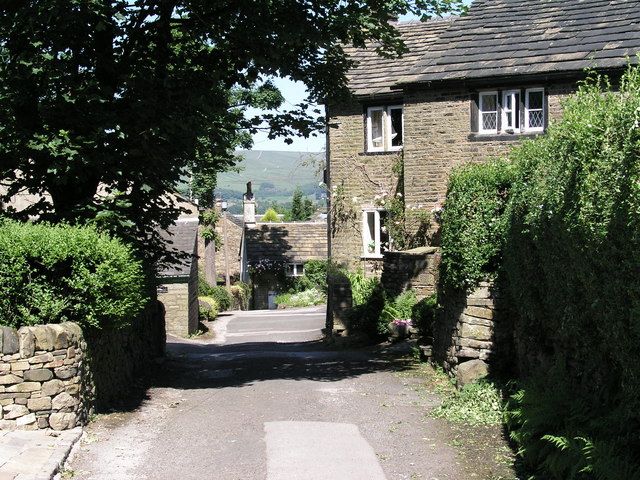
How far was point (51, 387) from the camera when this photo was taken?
34.7 feet

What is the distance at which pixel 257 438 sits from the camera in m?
10.7

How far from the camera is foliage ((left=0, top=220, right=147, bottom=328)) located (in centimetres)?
1066

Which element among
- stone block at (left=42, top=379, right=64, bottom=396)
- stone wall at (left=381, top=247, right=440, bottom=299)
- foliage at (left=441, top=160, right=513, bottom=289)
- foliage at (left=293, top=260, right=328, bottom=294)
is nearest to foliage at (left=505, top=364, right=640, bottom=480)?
foliage at (left=441, top=160, right=513, bottom=289)

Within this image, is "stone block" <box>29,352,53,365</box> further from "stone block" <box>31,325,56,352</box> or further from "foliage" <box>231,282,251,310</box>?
"foliage" <box>231,282,251,310</box>

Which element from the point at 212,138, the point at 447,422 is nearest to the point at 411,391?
the point at 447,422

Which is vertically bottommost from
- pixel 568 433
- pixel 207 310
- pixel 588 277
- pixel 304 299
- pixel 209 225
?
pixel 304 299

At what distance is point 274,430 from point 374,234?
17590mm

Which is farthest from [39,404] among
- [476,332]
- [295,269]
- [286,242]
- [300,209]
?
[300,209]

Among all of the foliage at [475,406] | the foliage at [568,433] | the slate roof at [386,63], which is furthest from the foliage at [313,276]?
the foliage at [568,433]

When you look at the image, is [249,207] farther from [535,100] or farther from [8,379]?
[8,379]

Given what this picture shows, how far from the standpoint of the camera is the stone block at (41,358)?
10.5 metres

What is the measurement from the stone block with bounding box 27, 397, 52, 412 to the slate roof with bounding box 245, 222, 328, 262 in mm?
41861

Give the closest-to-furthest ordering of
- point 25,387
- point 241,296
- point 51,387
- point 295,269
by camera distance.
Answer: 1. point 25,387
2. point 51,387
3. point 295,269
4. point 241,296

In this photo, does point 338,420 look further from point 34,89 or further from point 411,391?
point 34,89
